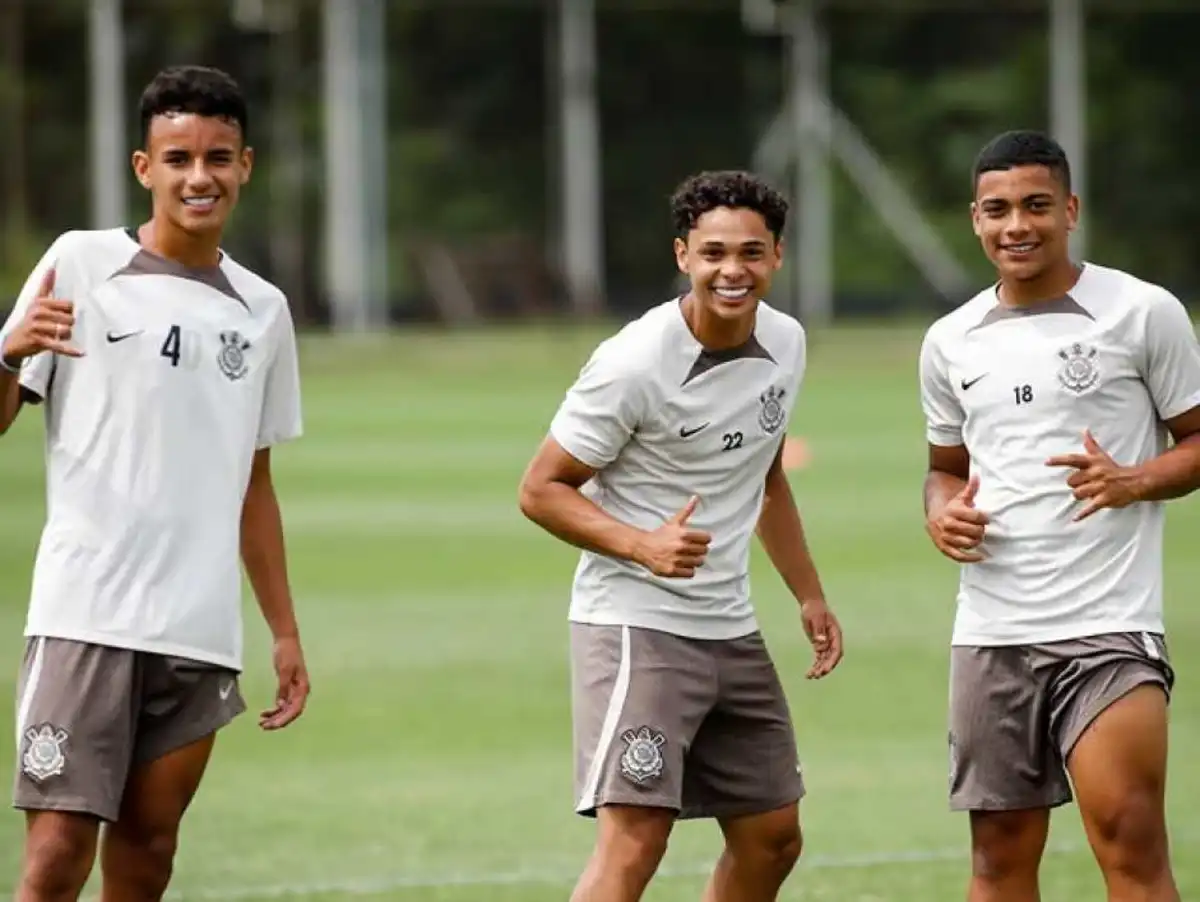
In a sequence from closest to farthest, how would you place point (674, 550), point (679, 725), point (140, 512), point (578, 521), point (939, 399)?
point (140, 512), point (674, 550), point (578, 521), point (679, 725), point (939, 399)

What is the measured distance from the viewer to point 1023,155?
748 centimetres

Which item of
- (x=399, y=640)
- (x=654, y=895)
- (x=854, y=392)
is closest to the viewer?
(x=654, y=895)

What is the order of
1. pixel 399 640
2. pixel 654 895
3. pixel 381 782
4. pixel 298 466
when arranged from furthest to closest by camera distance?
pixel 298 466 < pixel 399 640 < pixel 381 782 < pixel 654 895

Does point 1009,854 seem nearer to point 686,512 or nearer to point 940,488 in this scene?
point 940,488

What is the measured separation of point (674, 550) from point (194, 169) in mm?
1488

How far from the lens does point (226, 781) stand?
461 inches

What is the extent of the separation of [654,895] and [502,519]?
12.1 metres

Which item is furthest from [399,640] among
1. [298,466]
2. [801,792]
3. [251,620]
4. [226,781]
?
[298,466]

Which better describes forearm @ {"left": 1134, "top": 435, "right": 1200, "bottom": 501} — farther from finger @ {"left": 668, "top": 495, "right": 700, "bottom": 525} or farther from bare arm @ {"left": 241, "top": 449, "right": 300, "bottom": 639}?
bare arm @ {"left": 241, "top": 449, "right": 300, "bottom": 639}

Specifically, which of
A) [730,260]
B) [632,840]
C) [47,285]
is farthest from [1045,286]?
→ [47,285]

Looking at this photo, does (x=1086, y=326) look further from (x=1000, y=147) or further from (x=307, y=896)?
(x=307, y=896)

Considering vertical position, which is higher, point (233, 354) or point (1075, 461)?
point (233, 354)

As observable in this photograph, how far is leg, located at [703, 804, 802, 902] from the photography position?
24.8 ft

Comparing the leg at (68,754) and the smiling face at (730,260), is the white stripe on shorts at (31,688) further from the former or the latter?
the smiling face at (730,260)
